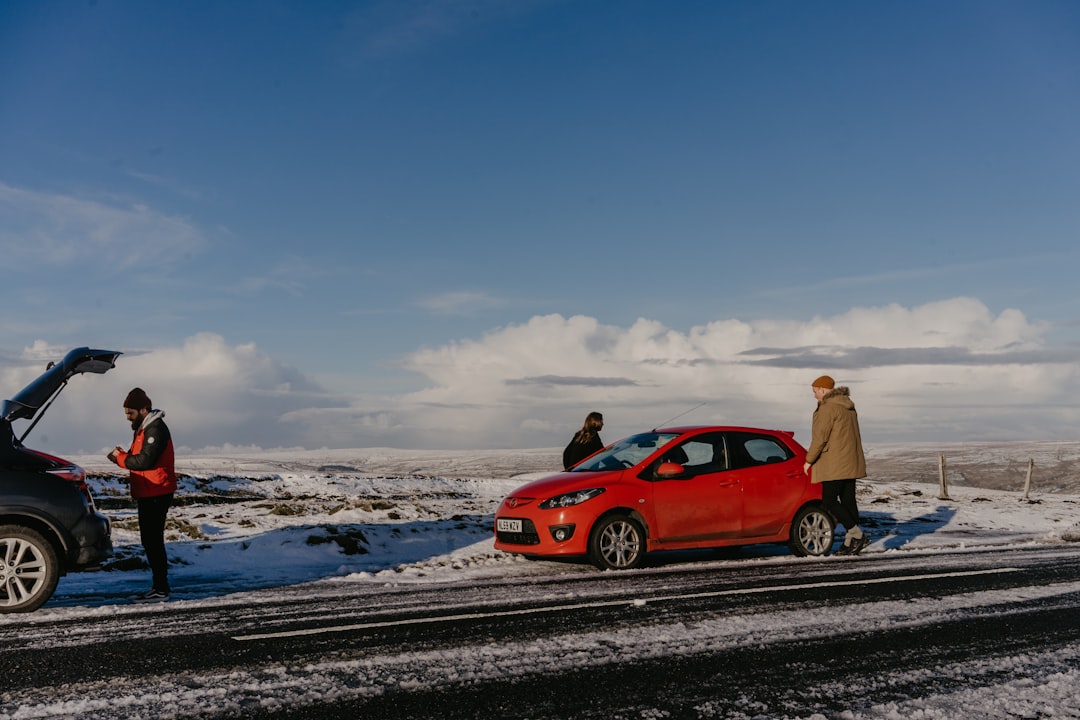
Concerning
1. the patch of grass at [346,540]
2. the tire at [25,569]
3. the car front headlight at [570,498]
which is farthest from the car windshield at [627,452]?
the tire at [25,569]

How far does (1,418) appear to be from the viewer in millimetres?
7906

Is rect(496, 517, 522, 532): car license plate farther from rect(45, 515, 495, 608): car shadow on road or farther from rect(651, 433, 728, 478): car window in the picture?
rect(651, 433, 728, 478): car window

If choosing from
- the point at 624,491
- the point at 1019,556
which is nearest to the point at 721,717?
the point at 624,491

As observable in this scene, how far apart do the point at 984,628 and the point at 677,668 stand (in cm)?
265

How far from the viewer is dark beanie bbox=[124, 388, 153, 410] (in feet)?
30.0

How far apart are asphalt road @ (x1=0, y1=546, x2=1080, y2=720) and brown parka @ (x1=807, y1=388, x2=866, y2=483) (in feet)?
8.86

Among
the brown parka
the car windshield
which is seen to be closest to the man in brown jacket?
the brown parka

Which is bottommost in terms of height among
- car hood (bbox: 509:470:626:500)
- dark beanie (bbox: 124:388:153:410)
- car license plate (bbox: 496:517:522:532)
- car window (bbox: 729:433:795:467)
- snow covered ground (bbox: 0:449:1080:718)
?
snow covered ground (bbox: 0:449:1080:718)

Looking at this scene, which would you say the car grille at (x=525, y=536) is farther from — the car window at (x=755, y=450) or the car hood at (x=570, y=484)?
the car window at (x=755, y=450)

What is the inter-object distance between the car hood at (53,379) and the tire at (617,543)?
5693mm

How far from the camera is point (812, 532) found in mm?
11539

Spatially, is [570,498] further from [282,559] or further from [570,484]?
[282,559]

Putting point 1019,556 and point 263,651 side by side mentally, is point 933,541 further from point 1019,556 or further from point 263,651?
point 263,651

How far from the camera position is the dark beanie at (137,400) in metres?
9.15
